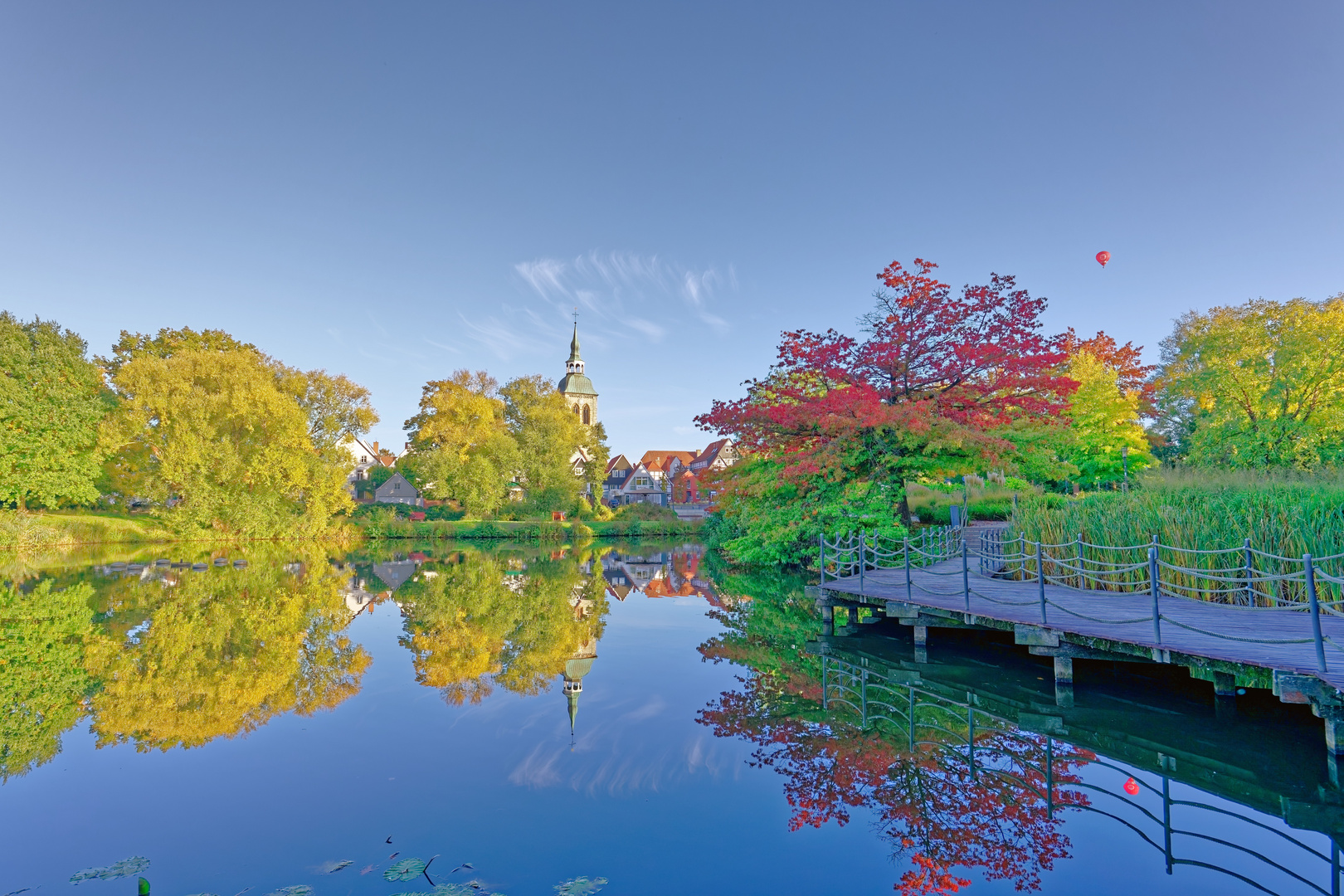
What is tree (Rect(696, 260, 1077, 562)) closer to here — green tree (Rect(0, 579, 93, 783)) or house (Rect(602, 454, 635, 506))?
green tree (Rect(0, 579, 93, 783))

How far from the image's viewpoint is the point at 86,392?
36.6 m

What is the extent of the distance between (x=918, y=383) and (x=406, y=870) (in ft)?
49.9

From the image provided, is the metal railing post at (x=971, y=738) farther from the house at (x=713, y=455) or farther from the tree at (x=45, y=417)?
the house at (x=713, y=455)

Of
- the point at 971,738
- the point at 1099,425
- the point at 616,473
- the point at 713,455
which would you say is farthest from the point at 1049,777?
the point at 616,473

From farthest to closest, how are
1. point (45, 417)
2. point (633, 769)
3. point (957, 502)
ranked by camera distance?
point (45, 417) < point (957, 502) < point (633, 769)

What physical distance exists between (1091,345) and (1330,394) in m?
19.1

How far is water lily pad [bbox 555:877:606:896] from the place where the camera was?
438 cm

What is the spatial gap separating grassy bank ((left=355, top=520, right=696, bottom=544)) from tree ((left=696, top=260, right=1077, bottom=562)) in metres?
30.9

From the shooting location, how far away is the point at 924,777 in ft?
20.2

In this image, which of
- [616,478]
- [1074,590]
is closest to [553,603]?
[1074,590]

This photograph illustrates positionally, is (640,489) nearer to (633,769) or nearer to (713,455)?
(713,455)

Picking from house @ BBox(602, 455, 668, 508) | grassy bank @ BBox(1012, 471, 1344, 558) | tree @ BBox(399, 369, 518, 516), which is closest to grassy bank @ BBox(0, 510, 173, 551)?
tree @ BBox(399, 369, 518, 516)

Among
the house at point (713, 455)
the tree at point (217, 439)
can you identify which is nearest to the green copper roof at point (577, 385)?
the house at point (713, 455)

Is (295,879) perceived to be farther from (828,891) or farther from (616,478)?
(616,478)
